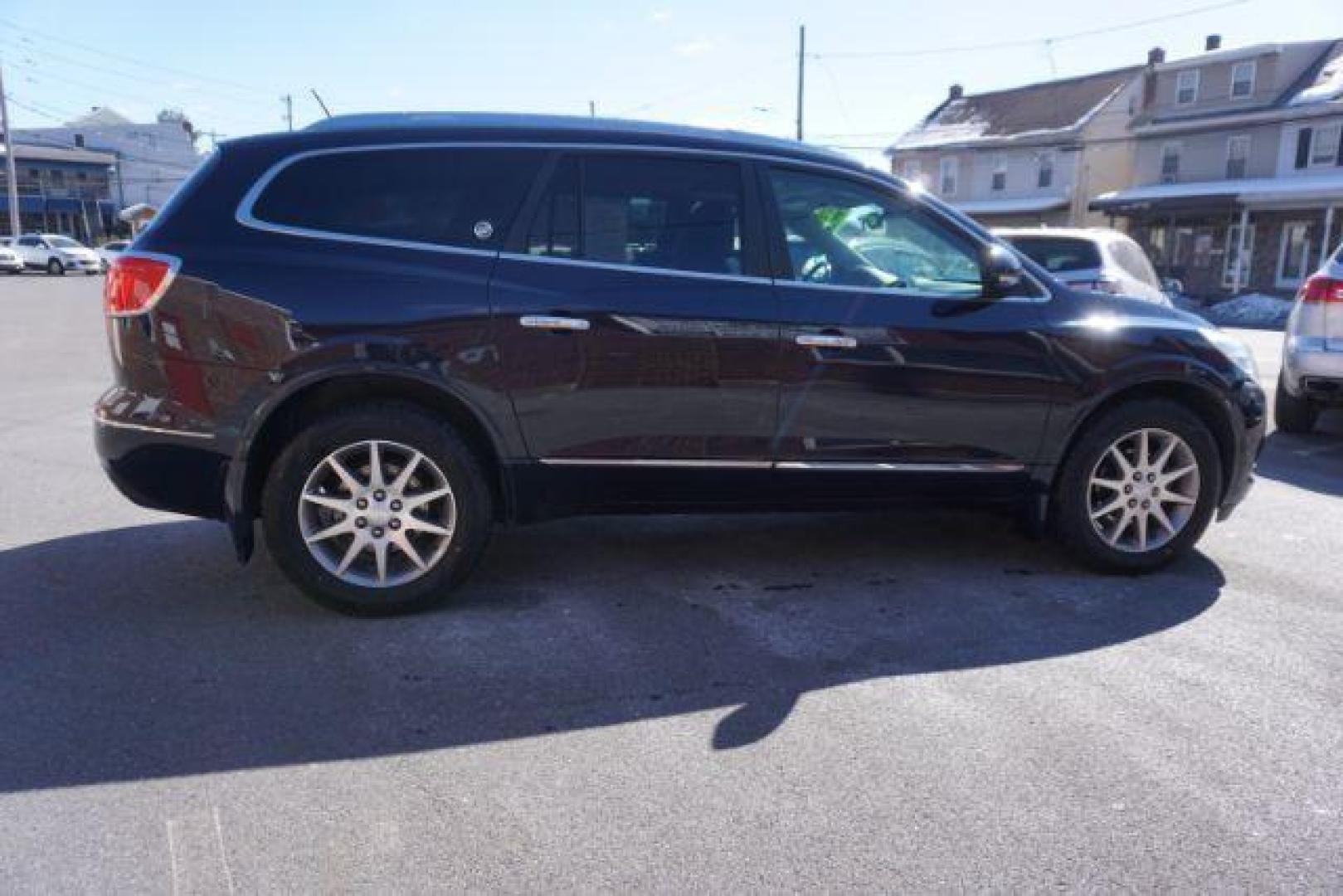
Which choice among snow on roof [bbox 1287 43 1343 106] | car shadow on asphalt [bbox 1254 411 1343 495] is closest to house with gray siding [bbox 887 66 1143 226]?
snow on roof [bbox 1287 43 1343 106]

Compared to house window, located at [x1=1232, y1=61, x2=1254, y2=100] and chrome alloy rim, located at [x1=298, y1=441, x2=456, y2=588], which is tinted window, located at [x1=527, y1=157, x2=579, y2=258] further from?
house window, located at [x1=1232, y1=61, x2=1254, y2=100]

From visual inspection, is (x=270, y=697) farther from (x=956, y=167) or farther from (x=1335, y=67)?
(x=956, y=167)

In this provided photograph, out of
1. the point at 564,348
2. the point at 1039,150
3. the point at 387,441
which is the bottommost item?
the point at 387,441

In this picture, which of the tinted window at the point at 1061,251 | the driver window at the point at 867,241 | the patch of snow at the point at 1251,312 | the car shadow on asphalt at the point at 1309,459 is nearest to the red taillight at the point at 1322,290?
the car shadow on asphalt at the point at 1309,459

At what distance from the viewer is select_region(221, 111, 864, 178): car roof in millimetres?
3939

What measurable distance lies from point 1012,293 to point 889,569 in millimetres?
1355

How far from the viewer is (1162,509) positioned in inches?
183

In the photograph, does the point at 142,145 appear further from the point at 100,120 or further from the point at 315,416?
the point at 315,416

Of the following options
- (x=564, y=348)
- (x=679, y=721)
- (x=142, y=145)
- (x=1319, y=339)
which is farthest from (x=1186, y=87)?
(x=142, y=145)

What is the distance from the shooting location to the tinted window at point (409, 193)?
387 centimetres

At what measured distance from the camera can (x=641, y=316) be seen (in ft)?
13.0

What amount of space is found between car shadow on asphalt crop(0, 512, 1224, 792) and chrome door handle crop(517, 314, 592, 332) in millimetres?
1153

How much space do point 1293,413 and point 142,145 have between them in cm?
9446

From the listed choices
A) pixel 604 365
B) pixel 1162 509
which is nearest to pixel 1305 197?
pixel 1162 509
